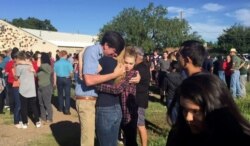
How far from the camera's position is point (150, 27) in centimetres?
5050

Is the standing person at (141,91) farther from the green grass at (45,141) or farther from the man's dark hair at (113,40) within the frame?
the green grass at (45,141)

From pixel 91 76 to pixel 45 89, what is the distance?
5.75 m

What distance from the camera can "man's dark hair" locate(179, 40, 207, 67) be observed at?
392 centimetres

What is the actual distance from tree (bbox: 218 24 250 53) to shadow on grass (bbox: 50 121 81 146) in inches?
1931

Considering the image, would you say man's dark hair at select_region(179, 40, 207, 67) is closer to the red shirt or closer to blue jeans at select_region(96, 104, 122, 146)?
blue jeans at select_region(96, 104, 122, 146)

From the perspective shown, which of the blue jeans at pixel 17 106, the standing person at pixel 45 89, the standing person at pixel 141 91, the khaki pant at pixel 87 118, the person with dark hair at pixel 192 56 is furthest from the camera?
the standing person at pixel 45 89

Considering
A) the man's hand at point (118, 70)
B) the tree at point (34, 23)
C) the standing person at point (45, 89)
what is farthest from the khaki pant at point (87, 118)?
the tree at point (34, 23)

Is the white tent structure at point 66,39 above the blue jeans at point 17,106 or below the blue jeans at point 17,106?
above

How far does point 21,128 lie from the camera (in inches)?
381

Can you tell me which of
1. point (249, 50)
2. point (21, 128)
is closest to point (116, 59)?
point (21, 128)

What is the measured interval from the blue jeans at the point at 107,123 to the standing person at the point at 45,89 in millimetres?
5677

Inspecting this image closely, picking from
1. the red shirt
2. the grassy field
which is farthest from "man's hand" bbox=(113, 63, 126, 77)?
the red shirt

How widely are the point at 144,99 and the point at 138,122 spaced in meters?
0.37

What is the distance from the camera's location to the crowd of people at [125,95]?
6.97 feet
